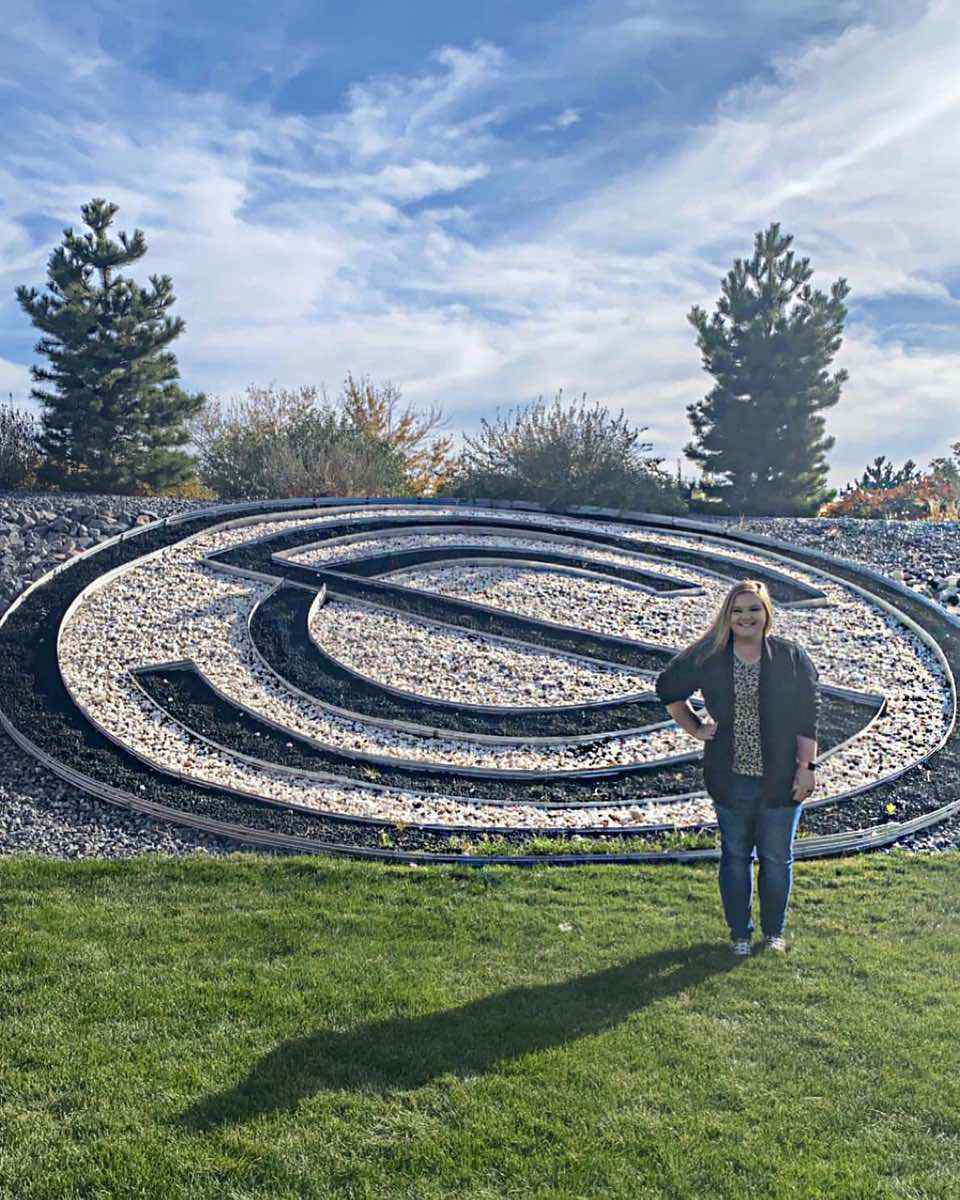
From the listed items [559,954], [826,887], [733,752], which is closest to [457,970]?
[559,954]

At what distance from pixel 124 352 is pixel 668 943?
1730 cm

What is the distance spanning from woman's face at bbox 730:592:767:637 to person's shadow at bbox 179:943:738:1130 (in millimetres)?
1689

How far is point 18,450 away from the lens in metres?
18.6

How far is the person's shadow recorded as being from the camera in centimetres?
405

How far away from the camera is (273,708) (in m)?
9.78

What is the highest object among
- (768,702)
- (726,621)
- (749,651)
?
(726,621)

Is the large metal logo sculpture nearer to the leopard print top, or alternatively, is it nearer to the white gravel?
the white gravel

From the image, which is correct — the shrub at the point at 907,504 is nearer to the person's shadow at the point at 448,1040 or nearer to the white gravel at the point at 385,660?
the white gravel at the point at 385,660

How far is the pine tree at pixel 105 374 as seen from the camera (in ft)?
63.1

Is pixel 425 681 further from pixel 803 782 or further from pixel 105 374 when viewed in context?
pixel 105 374

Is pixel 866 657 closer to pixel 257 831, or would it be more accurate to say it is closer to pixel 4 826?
pixel 257 831

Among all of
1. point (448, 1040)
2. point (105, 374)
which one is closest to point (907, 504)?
point (105, 374)

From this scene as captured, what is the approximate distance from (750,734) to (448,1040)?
2.09m

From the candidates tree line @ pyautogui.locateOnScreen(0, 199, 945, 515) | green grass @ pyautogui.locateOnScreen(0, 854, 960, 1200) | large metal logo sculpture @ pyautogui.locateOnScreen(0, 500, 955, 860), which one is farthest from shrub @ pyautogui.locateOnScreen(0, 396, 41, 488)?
green grass @ pyautogui.locateOnScreen(0, 854, 960, 1200)
